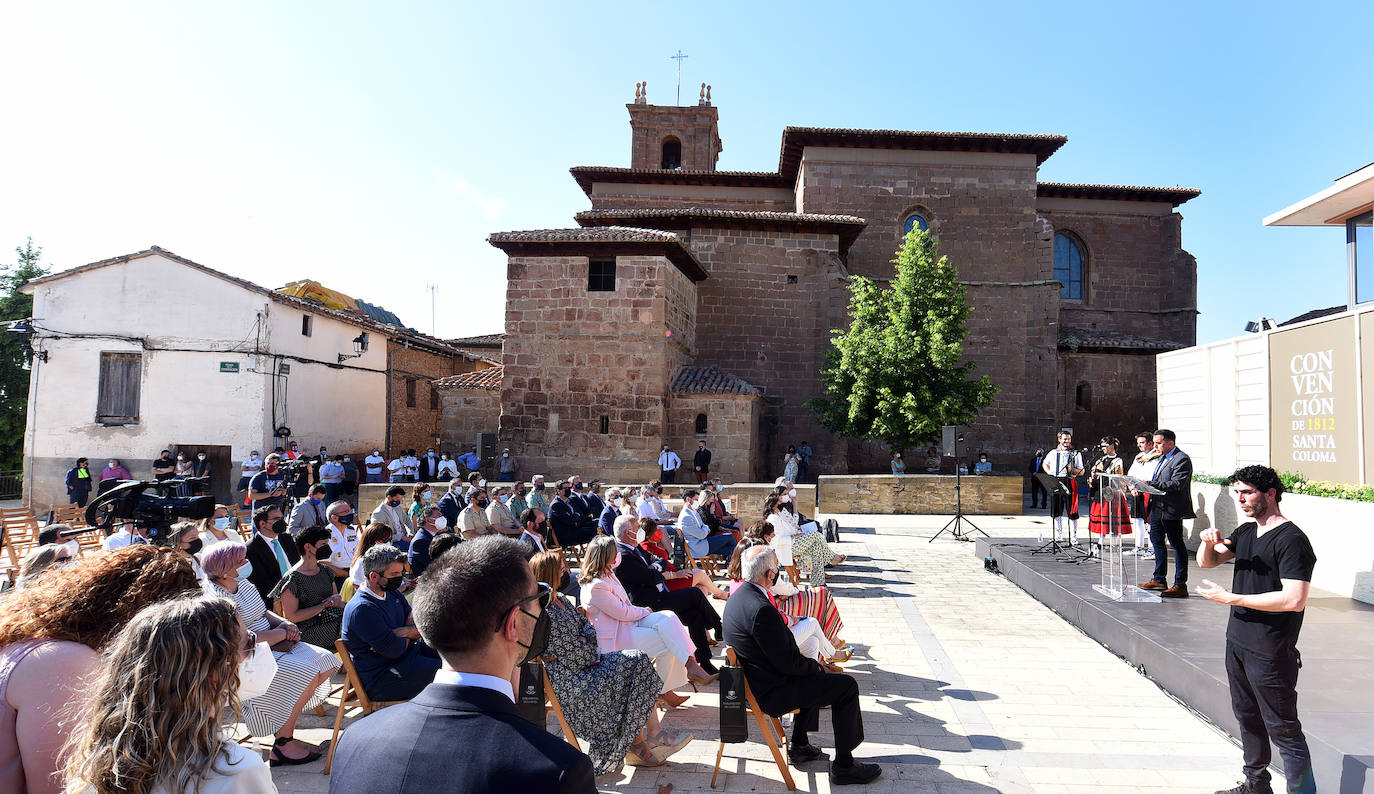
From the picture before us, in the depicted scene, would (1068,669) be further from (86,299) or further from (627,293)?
(86,299)

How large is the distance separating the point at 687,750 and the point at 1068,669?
352cm

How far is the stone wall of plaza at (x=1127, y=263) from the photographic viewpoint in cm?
2762

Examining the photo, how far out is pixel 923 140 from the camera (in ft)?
78.7

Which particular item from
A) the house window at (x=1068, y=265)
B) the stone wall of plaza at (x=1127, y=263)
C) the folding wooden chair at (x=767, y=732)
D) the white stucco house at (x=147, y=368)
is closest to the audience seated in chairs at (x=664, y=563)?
the folding wooden chair at (x=767, y=732)

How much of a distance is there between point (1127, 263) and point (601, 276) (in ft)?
67.9

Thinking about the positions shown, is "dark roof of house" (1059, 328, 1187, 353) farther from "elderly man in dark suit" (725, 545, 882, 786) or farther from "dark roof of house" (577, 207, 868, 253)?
"elderly man in dark suit" (725, 545, 882, 786)

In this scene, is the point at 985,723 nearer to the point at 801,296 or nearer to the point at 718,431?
the point at 718,431

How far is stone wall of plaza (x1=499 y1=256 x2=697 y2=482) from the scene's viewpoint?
1894cm

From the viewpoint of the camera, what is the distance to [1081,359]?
25156 mm

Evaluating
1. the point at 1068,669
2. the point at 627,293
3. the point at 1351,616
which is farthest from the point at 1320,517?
the point at 627,293

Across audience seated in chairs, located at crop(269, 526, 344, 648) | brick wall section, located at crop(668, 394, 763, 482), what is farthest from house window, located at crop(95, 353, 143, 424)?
audience seated in chairs, located at crop(269, 526, 344, 648)

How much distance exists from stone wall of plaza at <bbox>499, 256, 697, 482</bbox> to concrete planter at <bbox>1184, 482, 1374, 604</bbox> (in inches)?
510

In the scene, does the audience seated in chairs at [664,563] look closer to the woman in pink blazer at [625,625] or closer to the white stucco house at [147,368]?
the woman in pink blazer at [625,625]

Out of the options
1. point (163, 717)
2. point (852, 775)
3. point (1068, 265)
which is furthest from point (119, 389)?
point (1068, 265)
